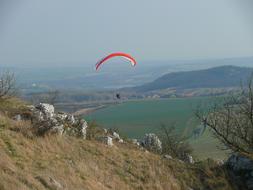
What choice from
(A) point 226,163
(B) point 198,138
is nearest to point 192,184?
(A) point 226,163

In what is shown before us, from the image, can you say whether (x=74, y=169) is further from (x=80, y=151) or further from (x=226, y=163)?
(x=226, y=163)

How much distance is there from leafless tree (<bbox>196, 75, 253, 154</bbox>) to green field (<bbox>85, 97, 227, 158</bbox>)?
1230 inches

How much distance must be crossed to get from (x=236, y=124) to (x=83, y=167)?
10.4 m

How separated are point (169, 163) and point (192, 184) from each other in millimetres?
1493

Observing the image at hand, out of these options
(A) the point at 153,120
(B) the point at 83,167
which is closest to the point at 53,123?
(B) the point at 83,167

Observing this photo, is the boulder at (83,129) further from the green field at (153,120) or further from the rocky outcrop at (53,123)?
the green field at (153,120)

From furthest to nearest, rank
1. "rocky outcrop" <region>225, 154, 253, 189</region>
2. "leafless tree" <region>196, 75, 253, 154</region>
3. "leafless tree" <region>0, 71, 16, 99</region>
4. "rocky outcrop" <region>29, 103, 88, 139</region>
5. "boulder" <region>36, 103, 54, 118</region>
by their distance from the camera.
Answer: "leafless tree" <region>196, 75, 253, 154</region> < "leafless tree" <region>0, 71, 16, 99</region> < "rocky outcrop" <region>225, 154, 253, 189</region> < "boulder" <region>36, 103, 54, 118</region> < "rocky outcrop" <region>29, 103, 88, 139</region>

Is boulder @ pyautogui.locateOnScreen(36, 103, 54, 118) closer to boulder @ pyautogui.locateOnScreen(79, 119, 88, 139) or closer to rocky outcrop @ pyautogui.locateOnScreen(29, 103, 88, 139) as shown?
rocky outcrop @ pyautogui.locateOnScreen(29, 103, 88, 139)

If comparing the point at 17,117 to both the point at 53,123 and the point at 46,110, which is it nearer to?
the point at 46,110

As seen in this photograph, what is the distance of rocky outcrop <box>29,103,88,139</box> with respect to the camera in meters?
17.8

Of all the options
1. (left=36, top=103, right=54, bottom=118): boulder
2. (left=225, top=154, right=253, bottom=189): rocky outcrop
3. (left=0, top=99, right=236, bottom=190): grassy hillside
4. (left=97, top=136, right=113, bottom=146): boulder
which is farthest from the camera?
(left=97, top=136, right=113, bottom=146): boulder

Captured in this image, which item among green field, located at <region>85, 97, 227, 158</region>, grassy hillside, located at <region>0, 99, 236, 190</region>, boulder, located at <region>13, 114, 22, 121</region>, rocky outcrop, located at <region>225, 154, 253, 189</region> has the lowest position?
green field, located at <region>85, 97, 227, 158</region>

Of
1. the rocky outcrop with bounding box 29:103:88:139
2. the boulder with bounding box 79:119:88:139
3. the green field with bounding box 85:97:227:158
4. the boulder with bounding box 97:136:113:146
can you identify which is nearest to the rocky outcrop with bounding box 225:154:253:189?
the boulder with bounding box 97:136:113:146

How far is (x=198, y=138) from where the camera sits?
68.6 metres
